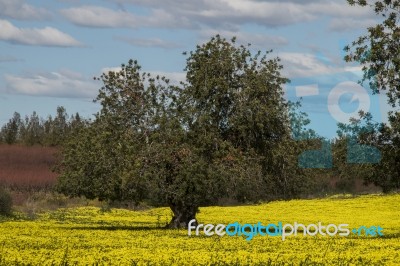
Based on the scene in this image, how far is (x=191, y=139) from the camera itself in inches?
1879

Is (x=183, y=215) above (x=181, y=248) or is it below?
below

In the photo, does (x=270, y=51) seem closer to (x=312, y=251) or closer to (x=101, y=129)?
(x=101, y=129)

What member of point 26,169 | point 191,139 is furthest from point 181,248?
point 26,169

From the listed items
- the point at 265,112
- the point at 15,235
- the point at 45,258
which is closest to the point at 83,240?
the point at 15,235

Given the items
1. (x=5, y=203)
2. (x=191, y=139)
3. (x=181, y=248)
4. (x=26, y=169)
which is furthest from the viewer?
(x=26, y=169)

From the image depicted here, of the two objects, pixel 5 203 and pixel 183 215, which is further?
pixel 5 203

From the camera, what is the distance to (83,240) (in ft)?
120

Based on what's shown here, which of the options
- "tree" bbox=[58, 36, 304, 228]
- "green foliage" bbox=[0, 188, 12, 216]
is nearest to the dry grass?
"green foliage" bbox=[0, 188, 12, 216]

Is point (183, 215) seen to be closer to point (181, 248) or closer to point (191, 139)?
point (191, 139)

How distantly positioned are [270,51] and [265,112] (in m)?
4.36

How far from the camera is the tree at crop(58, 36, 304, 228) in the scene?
153 feet

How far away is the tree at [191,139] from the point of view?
4662 centimetres

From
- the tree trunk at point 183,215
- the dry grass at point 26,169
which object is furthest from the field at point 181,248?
the dry grass at point 26,169

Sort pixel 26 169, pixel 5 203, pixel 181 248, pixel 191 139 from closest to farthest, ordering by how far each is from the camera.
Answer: pixel 181 248 < pixel 191 139 < pixel 5 203 < pixel 26 169
